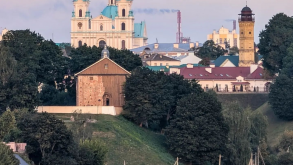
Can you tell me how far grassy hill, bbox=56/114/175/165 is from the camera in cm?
6425

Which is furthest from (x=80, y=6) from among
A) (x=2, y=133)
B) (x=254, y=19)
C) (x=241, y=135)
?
(x=2, y=133)

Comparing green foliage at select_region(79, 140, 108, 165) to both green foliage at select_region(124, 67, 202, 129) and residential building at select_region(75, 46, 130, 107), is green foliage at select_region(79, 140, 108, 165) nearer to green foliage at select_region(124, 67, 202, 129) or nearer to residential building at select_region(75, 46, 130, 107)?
green foliage at select_region(124, 67, 202, 129)

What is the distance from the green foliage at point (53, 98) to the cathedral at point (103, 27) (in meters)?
86.2

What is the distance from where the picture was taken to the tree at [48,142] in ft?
177

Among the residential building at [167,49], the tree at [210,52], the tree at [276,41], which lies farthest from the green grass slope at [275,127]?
the residential building at [167,49]

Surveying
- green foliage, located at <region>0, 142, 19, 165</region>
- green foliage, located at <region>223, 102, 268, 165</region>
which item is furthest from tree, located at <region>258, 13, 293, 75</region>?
green foliage, located at <region>0, 142, 19, 165</region>

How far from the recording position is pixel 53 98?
84.9 meters

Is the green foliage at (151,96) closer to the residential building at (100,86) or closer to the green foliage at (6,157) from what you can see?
the residential building at (100,86)

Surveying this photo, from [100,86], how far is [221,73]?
3324 centimetres

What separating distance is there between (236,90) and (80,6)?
70799 mm

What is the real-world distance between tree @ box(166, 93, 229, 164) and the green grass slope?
30.8 ft

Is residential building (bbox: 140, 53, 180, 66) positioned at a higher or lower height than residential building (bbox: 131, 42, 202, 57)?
lower

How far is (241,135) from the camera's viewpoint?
70.9 meters

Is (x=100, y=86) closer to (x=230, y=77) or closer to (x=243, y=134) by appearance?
(x=243, y=134)
